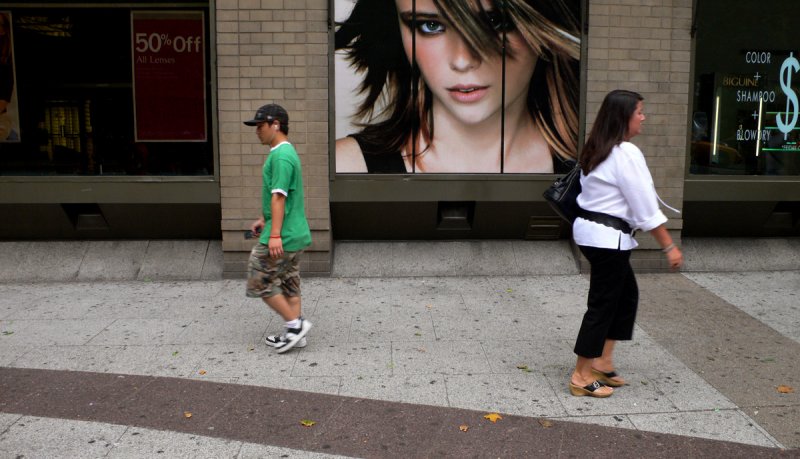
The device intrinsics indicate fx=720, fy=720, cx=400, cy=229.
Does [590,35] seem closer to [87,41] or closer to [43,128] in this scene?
[87,41]

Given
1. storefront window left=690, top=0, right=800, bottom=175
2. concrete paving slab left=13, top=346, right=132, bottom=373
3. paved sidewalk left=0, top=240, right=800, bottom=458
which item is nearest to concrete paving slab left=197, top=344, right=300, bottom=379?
paved sidewalk left=0, top=240, right=800, bottom=458

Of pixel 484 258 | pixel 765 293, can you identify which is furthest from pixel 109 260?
pixel 765 293

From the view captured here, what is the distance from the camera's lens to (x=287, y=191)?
200 inches

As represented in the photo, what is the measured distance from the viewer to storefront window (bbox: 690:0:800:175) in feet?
26.8

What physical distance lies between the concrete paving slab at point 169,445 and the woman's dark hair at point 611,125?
8.58ft

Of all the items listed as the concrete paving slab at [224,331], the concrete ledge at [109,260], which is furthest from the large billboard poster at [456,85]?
the concrete paving slab at [224,331]

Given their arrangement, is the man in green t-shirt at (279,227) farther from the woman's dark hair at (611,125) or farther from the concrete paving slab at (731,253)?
the concrete paving slab at (731,253)

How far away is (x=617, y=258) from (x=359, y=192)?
4044 millimetres

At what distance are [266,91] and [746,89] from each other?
548cm

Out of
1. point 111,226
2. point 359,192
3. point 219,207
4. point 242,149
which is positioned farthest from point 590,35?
point 111,226

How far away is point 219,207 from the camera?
801 cm

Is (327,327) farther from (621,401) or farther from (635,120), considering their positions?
(635,120)

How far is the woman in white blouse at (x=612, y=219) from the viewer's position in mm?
4172

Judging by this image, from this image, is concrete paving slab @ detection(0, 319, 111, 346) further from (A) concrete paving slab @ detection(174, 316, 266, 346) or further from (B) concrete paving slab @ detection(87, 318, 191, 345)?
(A) concrete paving slab @ detection(174, 316, 266, 346)
